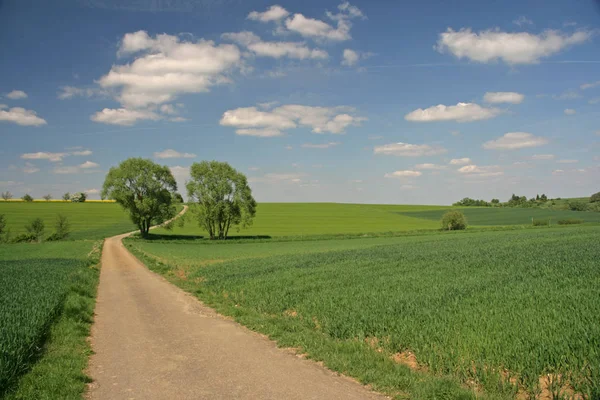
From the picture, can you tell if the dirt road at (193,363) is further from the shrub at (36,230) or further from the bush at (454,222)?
the bush at (454,222)

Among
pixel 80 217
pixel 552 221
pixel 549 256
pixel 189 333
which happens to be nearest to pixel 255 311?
pixel 189 333

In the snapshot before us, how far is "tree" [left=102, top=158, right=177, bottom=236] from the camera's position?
66.7 metres

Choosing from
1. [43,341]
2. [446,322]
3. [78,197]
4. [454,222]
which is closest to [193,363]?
[43,341]

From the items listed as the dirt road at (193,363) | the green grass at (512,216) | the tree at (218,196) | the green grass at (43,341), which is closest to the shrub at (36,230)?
the tree at (218,196)

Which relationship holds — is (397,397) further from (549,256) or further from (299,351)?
(549,256)

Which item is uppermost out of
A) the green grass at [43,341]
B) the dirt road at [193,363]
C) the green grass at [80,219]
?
the green grass at [80,219]

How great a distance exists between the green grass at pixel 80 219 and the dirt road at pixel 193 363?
216 ft

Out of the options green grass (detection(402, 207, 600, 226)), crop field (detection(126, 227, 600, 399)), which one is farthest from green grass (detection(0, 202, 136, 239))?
green grass (detection(402, 207, 600, 226))

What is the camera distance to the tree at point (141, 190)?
6669cm

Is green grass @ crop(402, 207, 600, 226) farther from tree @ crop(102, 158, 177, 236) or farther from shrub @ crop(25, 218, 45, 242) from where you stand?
shrub @ crop(25, 218, 45, 242)

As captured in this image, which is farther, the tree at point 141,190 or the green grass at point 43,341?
the tree at point 141,190

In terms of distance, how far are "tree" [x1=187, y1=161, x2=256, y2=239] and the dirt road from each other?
53969 millimetres

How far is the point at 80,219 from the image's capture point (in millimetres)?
100125

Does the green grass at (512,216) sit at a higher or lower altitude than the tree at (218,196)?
lower
